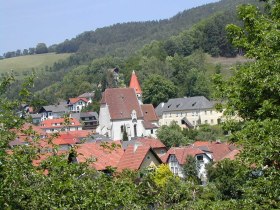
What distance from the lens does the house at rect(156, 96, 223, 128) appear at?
96.5 metres

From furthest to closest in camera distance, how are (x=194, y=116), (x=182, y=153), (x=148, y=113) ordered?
(x=194, y=116)
(x=148, y=113)
(x=182, y=153)

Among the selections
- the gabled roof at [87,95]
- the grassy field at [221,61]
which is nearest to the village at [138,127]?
the gabled roof at [87,95]

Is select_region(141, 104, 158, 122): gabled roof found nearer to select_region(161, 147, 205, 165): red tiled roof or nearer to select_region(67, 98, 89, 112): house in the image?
select_region(161, 147, 205, 165): red tiled roof

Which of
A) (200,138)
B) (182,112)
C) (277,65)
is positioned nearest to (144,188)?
(277,65)

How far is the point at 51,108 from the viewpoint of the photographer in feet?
396

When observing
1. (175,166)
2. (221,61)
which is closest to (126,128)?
(175,166)

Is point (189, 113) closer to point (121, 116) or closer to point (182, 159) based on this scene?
point (121, 116)

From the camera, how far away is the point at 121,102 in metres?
81.0

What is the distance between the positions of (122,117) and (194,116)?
70.9ft

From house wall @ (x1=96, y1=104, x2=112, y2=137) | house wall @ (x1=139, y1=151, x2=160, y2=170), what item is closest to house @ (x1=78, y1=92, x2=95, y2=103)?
house wall @ (x1=96, y1=104, x2=112, y2=137)

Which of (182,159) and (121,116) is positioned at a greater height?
(182,159)

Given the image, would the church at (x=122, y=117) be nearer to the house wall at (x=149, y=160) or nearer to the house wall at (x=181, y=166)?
the house wall at (x=181, y=166)

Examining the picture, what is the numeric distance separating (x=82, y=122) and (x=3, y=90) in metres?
91.4

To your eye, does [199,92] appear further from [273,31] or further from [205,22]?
[273,31]
